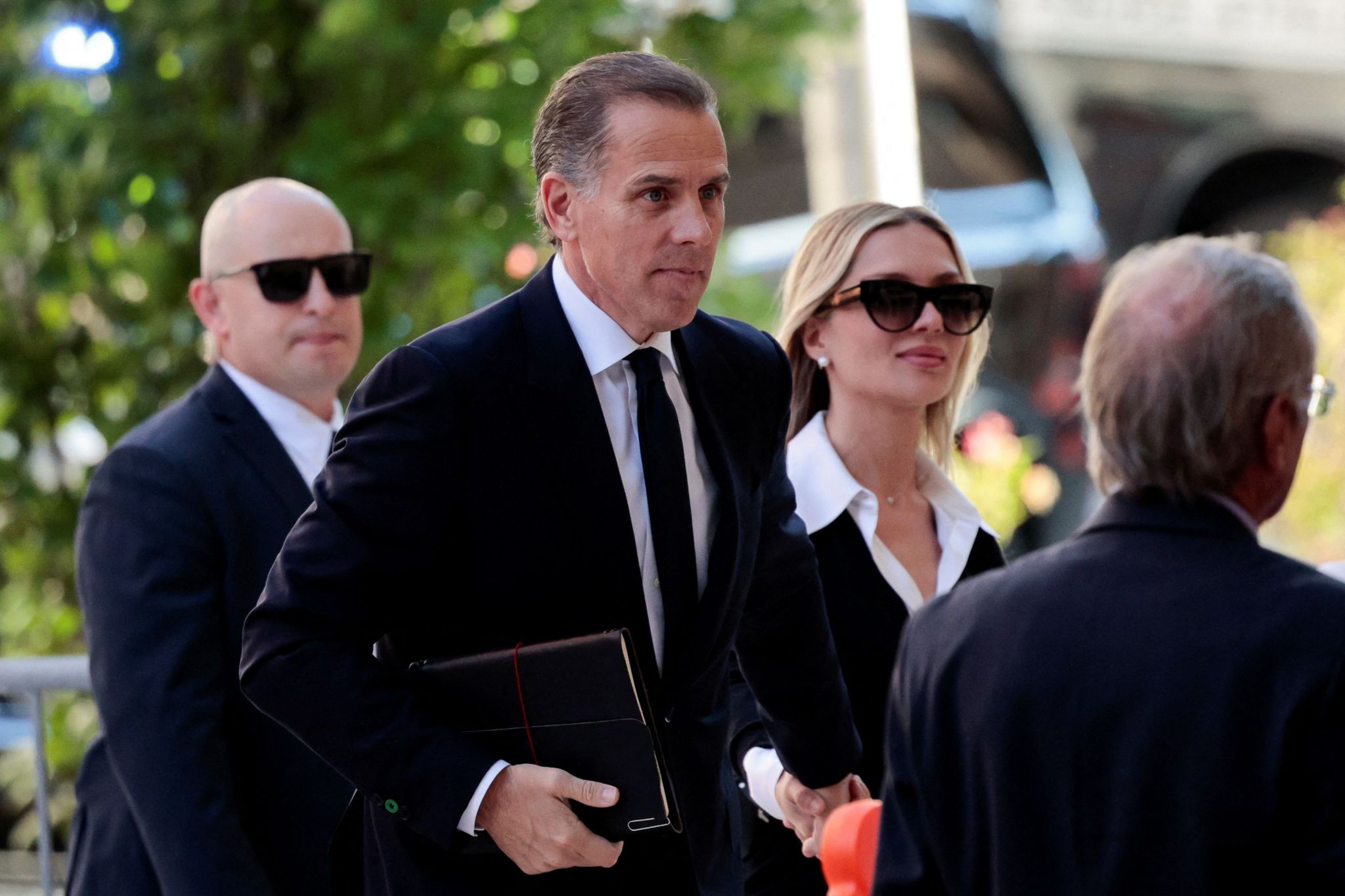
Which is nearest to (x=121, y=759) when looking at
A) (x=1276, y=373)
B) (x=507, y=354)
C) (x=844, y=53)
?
(x=507, y=354)

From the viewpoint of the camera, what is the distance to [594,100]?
244 centimetres

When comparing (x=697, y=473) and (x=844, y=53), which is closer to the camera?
(x=697, y=473)

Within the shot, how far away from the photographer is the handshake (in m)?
2.23

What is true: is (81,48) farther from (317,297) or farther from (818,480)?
(818,480)

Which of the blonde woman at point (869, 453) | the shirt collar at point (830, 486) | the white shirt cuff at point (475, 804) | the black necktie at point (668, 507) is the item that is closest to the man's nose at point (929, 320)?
the blonde woman at point (869, 453)

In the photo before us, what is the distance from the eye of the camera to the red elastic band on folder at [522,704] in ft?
7.43

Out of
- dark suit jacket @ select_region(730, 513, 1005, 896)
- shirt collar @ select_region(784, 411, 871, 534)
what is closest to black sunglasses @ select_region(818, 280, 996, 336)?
shirt collar @ select_region(784, 411, 871, 534)

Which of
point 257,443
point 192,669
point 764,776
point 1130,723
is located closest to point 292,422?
point 257,443

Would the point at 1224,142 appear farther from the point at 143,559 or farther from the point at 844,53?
the point at 143,559

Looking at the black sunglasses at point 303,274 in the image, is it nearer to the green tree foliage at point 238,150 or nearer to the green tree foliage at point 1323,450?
the green tree foliage at point 238,150

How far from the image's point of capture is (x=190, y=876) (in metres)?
2.96

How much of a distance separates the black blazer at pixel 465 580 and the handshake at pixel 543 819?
0.05 meters

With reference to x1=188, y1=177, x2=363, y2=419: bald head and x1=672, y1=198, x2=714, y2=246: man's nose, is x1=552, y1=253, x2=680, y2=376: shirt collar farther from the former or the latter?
x1=188, y1=177, x2=363, y2=419: bald head

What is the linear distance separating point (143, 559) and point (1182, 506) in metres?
1.99
